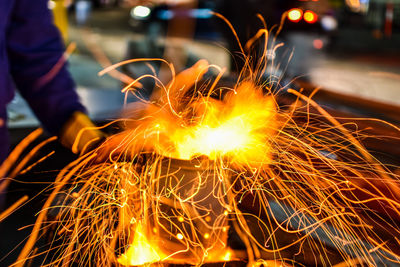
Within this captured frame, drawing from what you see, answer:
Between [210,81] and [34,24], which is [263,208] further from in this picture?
[34,24]

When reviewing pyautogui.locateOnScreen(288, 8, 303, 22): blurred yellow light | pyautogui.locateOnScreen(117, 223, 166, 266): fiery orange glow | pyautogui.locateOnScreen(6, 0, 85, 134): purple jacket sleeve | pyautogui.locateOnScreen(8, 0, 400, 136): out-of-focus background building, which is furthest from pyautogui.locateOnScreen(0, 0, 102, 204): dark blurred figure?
pyautogui.locateOnScreen(288, 8, 303, 22): blurred yellow light

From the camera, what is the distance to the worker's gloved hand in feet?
4.88

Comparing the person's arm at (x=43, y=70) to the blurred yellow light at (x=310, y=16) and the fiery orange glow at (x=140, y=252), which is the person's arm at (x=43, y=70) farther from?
the blurred yellow light at (x=310, y=16)

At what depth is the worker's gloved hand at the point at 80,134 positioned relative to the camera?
1.49 meters

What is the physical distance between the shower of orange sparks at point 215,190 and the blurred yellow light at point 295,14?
6.38 m

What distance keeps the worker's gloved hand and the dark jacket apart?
0.06 m

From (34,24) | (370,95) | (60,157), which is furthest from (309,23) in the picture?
(34,24)

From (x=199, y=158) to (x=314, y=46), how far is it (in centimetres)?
880

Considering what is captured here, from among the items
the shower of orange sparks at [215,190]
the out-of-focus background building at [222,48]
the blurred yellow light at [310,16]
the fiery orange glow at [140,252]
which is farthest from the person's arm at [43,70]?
the blurred yellow light at [310,16]

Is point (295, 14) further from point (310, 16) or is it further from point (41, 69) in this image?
point (41, 69)

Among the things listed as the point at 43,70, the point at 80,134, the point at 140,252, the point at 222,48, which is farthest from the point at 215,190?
the point at 222,48

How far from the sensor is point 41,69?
178 cm

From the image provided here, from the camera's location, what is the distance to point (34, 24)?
68.1 inches

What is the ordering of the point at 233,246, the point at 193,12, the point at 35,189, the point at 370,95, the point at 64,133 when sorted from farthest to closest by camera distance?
1. the point at 193,12
2. the point at 370,95
3. the point at 35,189
4. the point at 64,133
5. the point at 233,246
